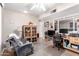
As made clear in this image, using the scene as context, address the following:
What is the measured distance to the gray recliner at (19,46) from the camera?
182cm

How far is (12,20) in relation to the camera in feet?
6.16

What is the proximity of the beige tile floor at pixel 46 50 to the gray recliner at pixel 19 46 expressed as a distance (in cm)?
13

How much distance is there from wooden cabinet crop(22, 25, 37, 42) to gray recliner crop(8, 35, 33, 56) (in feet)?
0.40

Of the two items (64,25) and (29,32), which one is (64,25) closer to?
(64,25)

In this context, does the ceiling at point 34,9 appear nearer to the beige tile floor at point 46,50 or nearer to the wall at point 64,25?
the wall at point 64,25

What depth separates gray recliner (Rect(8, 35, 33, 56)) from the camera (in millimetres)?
1820

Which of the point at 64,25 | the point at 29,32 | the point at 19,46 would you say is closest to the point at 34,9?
the point at 29,32

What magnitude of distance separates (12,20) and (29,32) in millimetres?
417

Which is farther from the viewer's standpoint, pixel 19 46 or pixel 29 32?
pixel 29 32

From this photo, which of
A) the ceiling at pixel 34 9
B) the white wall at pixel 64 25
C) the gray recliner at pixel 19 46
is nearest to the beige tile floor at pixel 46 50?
the gray recliner at pixel 19 46

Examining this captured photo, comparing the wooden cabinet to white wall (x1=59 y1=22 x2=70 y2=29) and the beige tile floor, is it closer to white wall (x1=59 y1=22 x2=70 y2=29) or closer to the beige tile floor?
the beige tile floor

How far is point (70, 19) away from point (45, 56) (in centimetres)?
86

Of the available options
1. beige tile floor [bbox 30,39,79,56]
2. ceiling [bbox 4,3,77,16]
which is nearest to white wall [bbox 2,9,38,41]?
ceiling [bbox 4,3,77,16]

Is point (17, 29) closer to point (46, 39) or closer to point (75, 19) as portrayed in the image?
→ point (46, 39)
